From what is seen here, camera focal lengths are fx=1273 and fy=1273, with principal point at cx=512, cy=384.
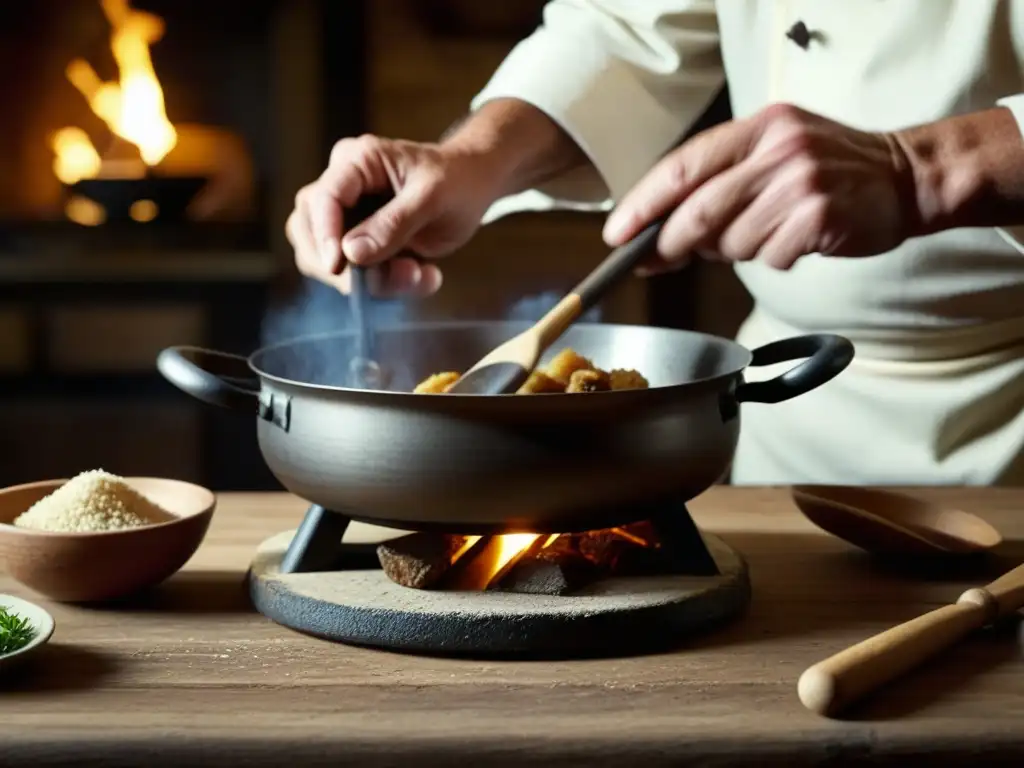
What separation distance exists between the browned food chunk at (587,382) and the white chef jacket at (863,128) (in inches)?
18.1

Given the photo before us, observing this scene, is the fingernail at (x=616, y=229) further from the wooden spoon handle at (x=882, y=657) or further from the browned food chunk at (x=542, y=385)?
the wooden spoon handle at (x=882, y=657)

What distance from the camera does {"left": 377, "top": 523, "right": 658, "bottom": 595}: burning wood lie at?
3.06 ft

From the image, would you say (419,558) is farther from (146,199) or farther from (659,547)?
(146,199)

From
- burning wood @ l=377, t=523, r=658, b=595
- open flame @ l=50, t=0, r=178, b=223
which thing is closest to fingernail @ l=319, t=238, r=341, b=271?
burning wood @ l=377, t=523, r=658, b=595

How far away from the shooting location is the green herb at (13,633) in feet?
2.72

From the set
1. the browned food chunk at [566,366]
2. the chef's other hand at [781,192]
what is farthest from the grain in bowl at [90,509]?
the chef's other hand at [781,192]

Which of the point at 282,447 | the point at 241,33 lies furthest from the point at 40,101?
the point at 282,447

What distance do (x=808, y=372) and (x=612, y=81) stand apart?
2.16ft

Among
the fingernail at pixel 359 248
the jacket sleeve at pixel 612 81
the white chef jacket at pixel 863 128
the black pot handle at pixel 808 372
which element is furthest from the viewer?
the jacket sleeve at pixel 612 81

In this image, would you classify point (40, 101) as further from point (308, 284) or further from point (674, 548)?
point (674, 548)

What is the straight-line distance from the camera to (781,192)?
986 mm

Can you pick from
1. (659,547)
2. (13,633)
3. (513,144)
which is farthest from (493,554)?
(513,144)

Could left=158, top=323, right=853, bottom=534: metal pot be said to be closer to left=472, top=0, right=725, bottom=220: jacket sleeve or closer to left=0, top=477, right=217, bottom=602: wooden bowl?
left=0, top=477, right=217, bottom=602: wooden bowl

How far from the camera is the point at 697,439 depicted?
3.03ft
